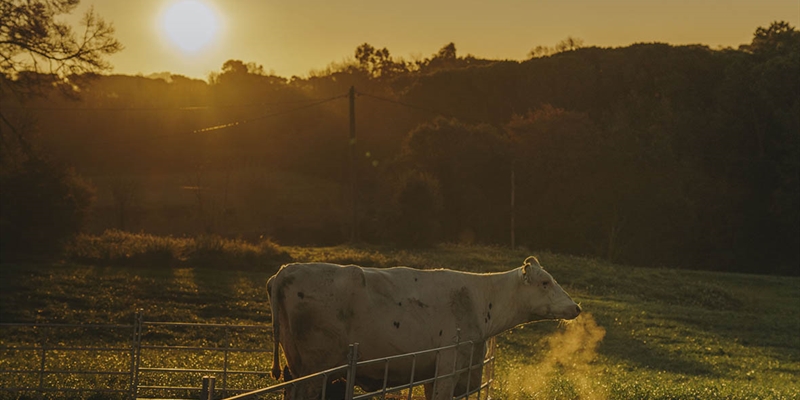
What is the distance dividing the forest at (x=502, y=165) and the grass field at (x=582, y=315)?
1588cm

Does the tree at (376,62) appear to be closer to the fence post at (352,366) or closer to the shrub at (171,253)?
the shrub at (171,253)

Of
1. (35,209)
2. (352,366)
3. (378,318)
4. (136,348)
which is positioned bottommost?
(35,209)

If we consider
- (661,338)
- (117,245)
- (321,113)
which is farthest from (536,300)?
(321,113)

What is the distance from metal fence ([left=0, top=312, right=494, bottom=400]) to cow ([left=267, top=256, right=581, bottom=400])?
0.21m

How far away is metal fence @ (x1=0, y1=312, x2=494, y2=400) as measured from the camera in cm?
1311

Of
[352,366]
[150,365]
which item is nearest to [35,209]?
[150,365]

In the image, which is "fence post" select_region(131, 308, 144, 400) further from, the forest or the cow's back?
the forest

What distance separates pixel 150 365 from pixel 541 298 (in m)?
10.8

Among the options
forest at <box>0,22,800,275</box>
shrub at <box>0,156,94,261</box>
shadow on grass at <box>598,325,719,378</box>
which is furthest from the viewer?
forest at <box>0,22,800,275</box>

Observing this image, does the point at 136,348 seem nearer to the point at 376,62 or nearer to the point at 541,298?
the point at 541,298

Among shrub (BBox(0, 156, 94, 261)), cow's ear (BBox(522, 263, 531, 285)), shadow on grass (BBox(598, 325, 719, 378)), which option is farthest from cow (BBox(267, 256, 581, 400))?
shrub (BBox(0, 156, 94, 261))

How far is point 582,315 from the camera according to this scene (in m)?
39.9

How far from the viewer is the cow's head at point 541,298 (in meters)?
14.8

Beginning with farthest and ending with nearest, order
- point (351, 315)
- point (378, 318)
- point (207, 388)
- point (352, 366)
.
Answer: point (378, 318) → point (351, 315) → point (352, 366) → point (207, 388)
